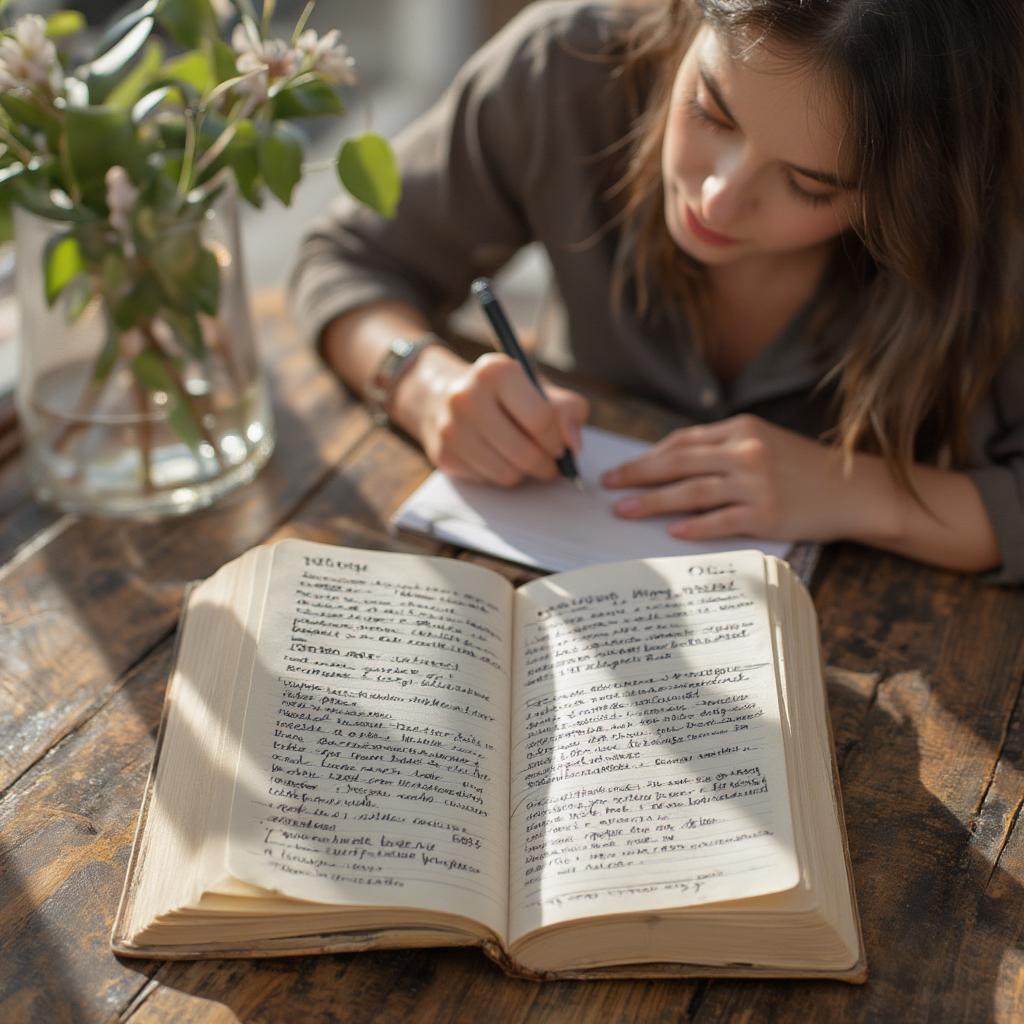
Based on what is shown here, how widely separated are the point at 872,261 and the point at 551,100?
1.23ft

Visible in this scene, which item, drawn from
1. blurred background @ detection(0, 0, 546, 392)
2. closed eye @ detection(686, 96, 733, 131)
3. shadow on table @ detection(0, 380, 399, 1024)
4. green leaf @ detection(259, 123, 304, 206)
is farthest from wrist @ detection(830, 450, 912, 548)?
blurred background @ detection(0, 0, 546, 392)

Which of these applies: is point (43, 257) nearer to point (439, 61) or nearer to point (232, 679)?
point (232, 679)

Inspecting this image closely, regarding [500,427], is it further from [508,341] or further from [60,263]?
[60,263]

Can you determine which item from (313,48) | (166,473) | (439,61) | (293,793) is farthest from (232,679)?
(439,61)

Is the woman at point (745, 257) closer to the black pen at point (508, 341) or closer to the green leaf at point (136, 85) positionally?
the black pen at point (508, 341)

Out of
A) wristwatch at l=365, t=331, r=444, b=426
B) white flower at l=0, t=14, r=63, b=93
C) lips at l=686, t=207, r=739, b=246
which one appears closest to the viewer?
white flower at l=0, t=14, r=63, b=93

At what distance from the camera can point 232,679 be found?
30.5 inches

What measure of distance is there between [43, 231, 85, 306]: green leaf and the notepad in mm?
332

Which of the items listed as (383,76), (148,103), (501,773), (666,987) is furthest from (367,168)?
(383,76)

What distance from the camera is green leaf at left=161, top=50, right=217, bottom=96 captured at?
0.95 m

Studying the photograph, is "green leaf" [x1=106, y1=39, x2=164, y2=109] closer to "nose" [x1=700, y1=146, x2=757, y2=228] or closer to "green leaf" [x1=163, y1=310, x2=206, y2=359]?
"green leaf" [x1=163, y1=310, x2=206, y2=359]

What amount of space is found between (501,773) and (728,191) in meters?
0.51

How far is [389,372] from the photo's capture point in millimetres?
1181

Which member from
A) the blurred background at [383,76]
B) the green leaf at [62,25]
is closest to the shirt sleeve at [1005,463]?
the green leaf at [62,25]
